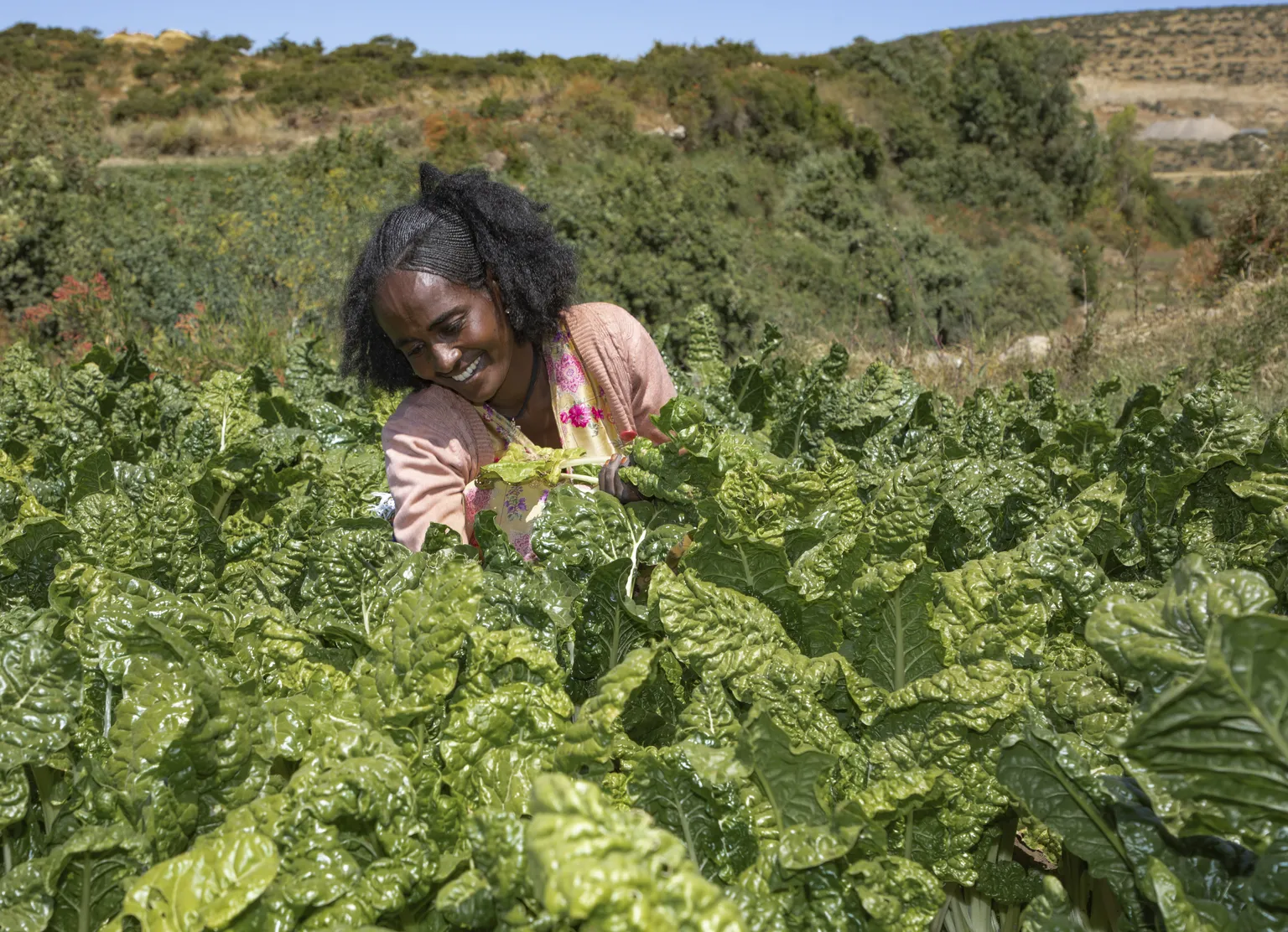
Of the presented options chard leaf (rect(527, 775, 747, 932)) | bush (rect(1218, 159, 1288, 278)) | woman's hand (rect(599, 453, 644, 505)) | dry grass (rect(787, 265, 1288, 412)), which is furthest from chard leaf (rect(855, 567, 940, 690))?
bush (rect(1218, 159, 1288, 278))

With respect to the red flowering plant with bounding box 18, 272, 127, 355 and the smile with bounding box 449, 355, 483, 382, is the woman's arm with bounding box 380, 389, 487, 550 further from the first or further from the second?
the red flowering plant with bounding box 18, 272, 127, 355

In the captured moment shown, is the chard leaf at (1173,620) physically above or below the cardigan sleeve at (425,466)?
above

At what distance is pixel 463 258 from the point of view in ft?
9.32

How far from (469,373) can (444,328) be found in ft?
0.50

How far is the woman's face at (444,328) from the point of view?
8.86ft

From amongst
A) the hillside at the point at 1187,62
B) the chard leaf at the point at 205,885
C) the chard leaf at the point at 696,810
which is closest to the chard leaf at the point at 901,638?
the chard leaf at the point at 696,810

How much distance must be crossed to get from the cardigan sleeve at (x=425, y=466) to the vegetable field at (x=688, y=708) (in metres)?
0.46

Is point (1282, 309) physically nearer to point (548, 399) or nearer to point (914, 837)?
point (548, 399)

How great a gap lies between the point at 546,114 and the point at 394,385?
25593mm

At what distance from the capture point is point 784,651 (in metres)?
1.74

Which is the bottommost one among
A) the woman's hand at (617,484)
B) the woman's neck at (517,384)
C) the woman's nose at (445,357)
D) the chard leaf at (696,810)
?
the chard leaf at (696,810)

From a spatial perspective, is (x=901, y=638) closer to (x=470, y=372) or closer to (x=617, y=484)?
(x=617, y=484)

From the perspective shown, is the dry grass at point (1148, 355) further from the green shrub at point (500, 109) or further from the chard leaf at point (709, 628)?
the green shrub at point (500, 109)

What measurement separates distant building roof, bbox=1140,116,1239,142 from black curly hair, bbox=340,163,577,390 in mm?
54815
